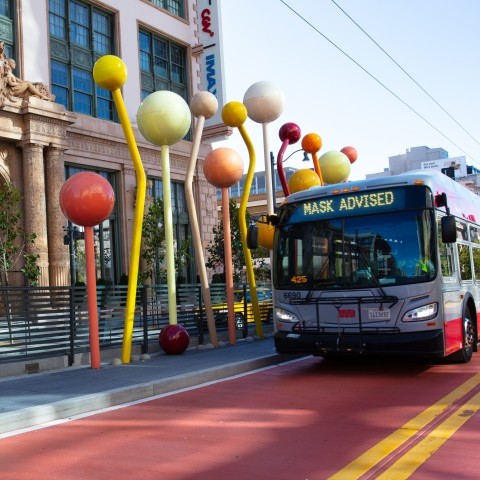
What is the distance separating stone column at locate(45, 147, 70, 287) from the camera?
22500 millimetres

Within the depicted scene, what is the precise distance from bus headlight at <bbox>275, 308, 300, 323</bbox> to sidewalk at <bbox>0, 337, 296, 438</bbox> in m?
1.18

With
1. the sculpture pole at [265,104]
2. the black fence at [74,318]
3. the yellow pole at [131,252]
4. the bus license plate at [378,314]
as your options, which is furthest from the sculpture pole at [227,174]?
the bus license plate at [378,314]

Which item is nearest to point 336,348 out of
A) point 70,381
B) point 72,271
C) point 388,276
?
point 388,276

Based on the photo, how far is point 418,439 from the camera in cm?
557

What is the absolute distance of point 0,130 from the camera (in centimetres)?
2138

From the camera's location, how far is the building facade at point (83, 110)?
22109mm

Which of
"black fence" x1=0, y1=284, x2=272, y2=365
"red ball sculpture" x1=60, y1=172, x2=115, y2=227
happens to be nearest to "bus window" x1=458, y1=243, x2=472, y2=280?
"black fence" x1=0, y1=284, x2=272, y2=365

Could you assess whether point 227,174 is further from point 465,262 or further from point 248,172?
point 465,262

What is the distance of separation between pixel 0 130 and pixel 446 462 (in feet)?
66.3

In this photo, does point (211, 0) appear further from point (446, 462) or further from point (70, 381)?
point (446, 462)

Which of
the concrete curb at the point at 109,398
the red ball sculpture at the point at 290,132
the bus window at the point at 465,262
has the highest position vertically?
the red ball sculpture at the point at 290,132

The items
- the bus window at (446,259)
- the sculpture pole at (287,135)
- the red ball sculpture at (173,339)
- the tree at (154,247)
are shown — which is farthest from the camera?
the tree at (154,247)

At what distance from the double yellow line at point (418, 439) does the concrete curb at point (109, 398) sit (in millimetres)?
3742

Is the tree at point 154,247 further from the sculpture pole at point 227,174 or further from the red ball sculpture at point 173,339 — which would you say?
the red ball sculpture at point 173,339
